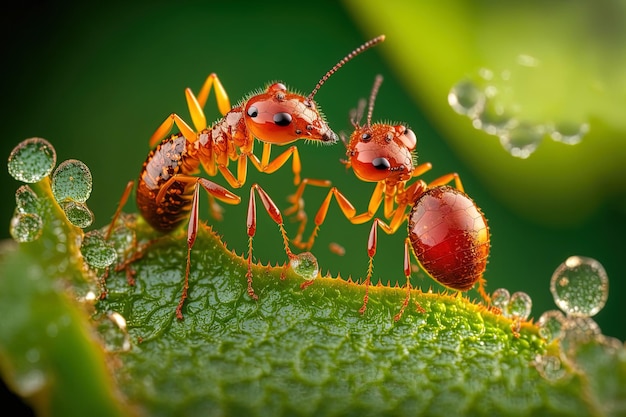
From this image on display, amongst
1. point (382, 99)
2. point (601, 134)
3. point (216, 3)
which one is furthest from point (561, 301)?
point (216, 3)

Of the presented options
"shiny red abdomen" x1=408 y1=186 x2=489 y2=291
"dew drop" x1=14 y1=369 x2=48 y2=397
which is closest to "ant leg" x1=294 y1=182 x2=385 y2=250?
"shiny red abdomen" x1=408 y1=186 x2=489 y2=291

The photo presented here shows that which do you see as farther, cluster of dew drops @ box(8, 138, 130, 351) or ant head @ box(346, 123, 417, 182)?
ant head @ box(346, 123, 417, 182)

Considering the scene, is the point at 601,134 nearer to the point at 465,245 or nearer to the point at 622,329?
the point at 622,329

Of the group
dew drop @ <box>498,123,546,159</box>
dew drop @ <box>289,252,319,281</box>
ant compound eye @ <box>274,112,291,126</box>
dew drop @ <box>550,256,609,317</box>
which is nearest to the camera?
dew drop @ <box>550,256,609,317</box>

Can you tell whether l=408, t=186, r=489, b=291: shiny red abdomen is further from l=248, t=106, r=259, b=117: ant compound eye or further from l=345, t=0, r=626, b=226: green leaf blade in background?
l=248, t=106, r=259, b=117: ant compound eye

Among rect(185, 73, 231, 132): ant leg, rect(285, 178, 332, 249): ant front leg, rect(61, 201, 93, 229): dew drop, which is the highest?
rect(185, 73, 231, 132): ant leg

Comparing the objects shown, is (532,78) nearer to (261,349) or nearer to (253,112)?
(253,112)
